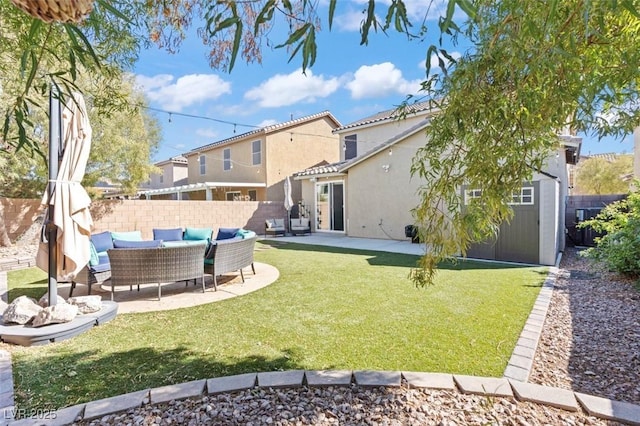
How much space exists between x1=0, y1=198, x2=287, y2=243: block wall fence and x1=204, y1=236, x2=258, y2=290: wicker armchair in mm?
8453

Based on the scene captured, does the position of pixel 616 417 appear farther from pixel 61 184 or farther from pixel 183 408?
pixel 61 184

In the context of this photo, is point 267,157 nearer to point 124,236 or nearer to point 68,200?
point 124,236

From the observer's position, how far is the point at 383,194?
51.2 ft

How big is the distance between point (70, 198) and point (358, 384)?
181 inches

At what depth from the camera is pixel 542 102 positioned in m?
2.26

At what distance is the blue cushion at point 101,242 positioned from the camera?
739 centimetres

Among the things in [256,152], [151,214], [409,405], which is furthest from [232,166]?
[409,405]

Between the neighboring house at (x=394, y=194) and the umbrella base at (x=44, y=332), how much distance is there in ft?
21.0

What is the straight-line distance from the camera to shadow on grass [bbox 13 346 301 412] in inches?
123

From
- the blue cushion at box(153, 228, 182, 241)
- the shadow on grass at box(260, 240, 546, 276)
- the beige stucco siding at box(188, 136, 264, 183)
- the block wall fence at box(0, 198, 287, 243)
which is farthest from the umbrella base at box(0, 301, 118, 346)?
the beige stucco siding at box(188, 136, 264, 183)

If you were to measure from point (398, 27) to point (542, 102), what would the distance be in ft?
4.40

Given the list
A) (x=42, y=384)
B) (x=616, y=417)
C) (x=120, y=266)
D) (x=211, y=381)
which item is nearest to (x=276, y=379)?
(x=211, y=381)

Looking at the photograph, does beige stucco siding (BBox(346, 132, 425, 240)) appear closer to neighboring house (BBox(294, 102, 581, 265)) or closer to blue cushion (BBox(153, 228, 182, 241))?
neighboring house (BBox(294, 102, 581, 265))

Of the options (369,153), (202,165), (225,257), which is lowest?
(225,257)
